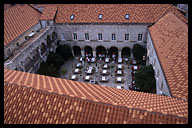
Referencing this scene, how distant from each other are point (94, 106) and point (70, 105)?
56.6 inches

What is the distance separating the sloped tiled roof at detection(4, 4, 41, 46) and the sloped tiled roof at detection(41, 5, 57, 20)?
1.41m

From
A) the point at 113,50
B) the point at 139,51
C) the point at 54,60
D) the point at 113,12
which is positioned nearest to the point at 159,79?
the point at 139,51

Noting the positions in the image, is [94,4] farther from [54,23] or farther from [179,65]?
[179,65]

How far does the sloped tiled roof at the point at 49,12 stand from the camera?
113 feet

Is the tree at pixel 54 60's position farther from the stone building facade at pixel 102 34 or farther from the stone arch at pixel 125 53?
the stone arch at pixel 125 53

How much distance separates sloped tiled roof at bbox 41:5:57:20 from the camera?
113 feet

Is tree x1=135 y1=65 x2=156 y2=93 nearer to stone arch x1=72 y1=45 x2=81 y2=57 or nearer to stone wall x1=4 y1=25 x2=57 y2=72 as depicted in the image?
stone wall x1=4 y1=25 x2=57 y2=72

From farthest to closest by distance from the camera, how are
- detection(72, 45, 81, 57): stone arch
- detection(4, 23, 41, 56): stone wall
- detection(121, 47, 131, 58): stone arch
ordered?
detection(72, 45, 81, 57): stone arch
detection(121, 47, 131, 58): stone arch
detection(4, 23, 41, 56): stone wall

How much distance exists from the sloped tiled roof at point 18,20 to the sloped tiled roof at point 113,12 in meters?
5.00

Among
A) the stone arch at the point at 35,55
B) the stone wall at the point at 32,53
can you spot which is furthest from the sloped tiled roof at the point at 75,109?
the stone arch at the point at 35,55

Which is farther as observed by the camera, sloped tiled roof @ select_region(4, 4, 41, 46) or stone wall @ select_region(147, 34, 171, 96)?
sloped tiled roof @ select_region(4, 4, 41, 46)

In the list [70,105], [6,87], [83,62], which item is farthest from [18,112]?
[83,62]

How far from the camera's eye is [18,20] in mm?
30531

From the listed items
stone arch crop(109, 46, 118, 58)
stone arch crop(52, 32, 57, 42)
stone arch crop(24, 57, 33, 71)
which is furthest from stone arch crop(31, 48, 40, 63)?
stone arch crop(109, 46, 118, 58)
